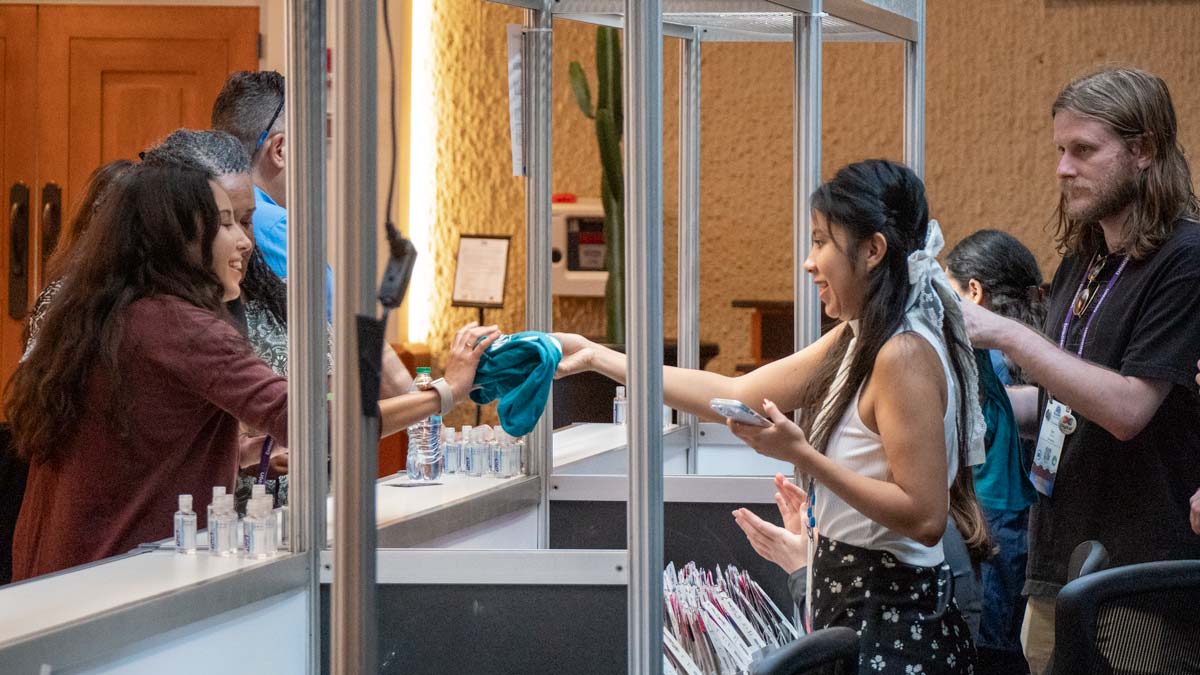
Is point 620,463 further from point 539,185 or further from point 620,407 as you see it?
point 539,185

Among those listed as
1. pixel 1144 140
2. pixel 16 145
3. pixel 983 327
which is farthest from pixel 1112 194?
pixel 16 145

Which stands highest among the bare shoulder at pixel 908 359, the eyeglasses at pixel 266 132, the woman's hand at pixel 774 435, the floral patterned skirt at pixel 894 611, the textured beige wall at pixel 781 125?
the textured beige wall at pixel 781 125

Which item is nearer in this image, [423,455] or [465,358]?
[465,358]

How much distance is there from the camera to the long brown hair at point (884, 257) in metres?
1.73

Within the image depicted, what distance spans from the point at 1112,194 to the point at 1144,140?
115 millimetres

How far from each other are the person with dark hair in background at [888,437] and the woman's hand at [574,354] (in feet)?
1.20

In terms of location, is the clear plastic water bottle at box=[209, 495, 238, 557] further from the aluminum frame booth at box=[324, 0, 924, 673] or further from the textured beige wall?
the textured beige wall

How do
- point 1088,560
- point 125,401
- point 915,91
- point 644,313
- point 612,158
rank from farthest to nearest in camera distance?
point 612,158, point 915,91, point 125,401, point 1088,560, point 644,313

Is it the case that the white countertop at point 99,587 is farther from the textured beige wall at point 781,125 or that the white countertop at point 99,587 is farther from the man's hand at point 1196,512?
the textured beige wall at point 781,125

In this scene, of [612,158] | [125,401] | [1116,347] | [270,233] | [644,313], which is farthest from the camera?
[612,158]

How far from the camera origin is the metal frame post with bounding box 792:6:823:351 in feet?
7.37

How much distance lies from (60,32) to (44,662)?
453cm

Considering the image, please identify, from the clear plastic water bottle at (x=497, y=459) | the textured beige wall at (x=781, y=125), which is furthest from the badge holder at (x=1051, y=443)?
the textured beige wall at (x=781, y=125)

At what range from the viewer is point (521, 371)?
1.73 meters
